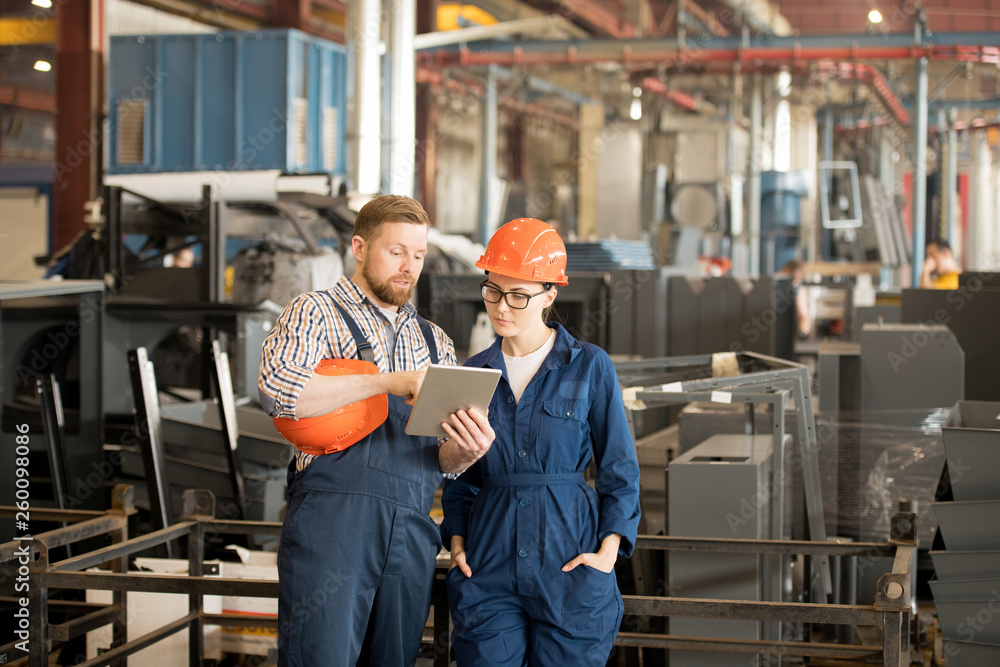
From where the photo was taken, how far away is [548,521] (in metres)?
2.07

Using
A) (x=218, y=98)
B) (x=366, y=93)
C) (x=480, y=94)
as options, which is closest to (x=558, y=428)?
(x=366, y=93)

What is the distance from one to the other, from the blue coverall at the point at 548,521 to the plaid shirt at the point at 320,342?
0.72 feet

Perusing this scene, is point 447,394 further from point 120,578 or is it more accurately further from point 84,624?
point 84,624

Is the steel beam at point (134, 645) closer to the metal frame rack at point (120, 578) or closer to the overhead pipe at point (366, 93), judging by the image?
the metal frame rack at point (120, 578)

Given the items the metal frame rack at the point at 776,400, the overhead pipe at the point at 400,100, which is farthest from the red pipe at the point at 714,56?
the metal frame rack at the point at 776,400

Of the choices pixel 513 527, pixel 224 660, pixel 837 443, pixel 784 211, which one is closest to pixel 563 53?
pixel 784 211

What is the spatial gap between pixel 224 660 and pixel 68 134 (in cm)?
773

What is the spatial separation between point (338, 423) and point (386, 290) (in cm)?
34

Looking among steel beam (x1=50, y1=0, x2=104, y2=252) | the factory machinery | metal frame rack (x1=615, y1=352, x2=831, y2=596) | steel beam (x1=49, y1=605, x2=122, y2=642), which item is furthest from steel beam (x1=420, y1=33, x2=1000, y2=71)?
steel beam (x1=49, y1=605, x2=122, y2=642)

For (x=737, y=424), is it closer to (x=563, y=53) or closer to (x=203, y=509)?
(x=203, y=509)

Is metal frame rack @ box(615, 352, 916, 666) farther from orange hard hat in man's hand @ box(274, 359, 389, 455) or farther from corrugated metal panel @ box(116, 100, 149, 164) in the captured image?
corrugated metal panel @ box(116, 100, 149, 164)

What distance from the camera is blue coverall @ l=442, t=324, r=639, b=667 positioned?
6.70 feet

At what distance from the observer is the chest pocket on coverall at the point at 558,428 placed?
2098mm

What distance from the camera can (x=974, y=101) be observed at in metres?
15.1
